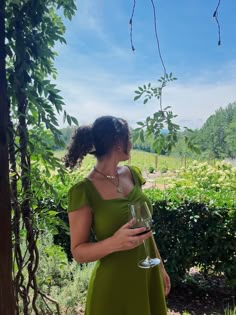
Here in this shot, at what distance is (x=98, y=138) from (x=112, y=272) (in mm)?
573

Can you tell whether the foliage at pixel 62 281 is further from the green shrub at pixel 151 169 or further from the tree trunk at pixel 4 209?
the green shrub at pixel 151 169

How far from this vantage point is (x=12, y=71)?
924 mm

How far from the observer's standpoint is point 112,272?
1342mm

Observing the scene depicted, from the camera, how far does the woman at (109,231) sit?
1291mm

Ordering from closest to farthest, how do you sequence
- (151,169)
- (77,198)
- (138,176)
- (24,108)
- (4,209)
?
(4,209) < (24,108) < (77,198) < (138,176) < (151,169)

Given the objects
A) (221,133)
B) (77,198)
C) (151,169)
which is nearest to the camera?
(77,198)

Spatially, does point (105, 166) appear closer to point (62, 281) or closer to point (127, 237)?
point (127, 237)

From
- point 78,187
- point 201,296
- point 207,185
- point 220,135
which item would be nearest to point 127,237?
point 78,187

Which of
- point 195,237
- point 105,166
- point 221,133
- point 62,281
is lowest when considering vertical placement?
point 62,281

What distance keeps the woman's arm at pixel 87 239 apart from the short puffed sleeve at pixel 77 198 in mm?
18

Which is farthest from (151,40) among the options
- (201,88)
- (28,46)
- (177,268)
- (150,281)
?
(201,88)

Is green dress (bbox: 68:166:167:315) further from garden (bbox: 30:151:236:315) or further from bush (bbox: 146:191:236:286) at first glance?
bush (bbox: 146:191:236:286)

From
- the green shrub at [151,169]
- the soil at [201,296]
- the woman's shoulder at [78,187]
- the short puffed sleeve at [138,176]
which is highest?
the green shrub at [151,169]

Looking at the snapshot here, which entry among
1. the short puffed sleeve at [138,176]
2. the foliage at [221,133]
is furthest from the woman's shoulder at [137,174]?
the foliage at [221,133]
